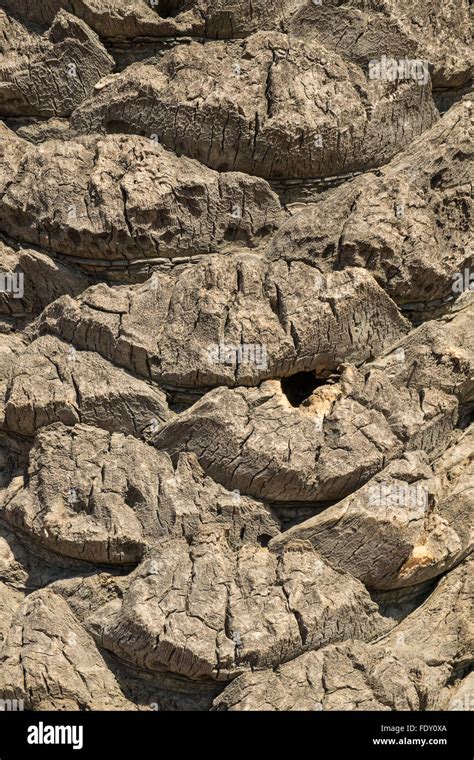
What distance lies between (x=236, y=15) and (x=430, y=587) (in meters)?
4.87

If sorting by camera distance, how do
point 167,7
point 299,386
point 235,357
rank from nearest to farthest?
point 235,357 → point 299,386 → point 167,7

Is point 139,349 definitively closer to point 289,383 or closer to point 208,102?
point 289,383

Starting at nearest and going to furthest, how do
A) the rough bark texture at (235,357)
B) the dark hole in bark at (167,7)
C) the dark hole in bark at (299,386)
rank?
1. the rough bark texture at (235,357)
2. the dark hole in bark at (299,386)
3. the dark hole in bark at (167,7)

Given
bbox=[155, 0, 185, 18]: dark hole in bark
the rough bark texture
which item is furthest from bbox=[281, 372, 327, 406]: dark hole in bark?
bbox=[155, 0, 185, 18]: dark hole in bark

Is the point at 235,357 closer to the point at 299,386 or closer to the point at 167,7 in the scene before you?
the point at 299,386

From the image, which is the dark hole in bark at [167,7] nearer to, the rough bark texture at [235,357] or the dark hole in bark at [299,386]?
the rough bark texture at [235,357]

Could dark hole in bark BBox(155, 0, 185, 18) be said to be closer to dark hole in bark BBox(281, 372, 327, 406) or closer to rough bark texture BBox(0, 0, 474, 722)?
rough bark texture BBox(0, 0, 474, 722)

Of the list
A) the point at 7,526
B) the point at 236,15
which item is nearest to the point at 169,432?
the point at 7,526

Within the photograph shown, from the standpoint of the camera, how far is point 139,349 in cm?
833

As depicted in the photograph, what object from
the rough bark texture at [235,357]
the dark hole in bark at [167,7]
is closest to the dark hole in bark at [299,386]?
the rough bark texture at [235,357]

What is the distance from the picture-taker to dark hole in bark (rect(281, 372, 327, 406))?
8.67 metres

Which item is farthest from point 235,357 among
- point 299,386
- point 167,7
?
point 167,7

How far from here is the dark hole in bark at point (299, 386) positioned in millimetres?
8672

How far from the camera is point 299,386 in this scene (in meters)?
8.73
